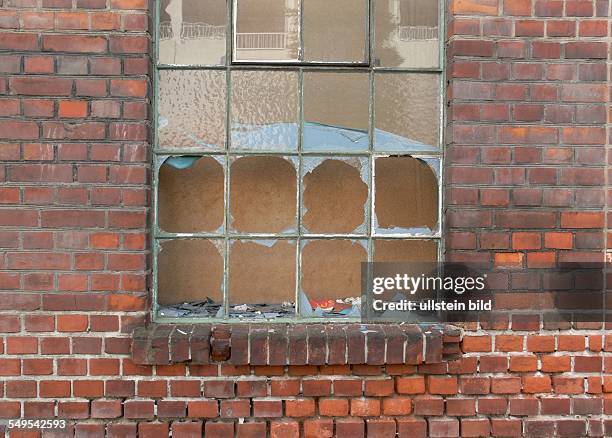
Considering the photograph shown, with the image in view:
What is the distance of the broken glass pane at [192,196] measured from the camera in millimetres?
2744

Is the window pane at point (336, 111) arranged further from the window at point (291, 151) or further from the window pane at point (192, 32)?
the window pane at point (192, 32)

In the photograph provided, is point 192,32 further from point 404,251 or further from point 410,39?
point 404,251

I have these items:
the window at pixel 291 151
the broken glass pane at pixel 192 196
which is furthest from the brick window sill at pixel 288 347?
the broken glass pane at pixel 192 196

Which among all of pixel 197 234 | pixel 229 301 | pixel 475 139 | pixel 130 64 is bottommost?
pixel 229 301

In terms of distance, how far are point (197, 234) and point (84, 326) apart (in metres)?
0.66

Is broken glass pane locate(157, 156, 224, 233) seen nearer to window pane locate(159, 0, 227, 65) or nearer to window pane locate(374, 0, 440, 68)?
window pane locate(159, 0, 227, 65)

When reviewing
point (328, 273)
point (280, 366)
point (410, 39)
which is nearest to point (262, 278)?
point (328, 273)

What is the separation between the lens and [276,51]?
2.77 metres

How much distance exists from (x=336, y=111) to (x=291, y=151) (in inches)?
11.7

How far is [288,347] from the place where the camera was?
2.55 metres

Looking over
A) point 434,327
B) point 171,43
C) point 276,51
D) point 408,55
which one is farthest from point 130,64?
point 434,327

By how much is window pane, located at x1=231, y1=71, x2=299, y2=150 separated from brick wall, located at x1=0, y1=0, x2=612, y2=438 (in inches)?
18.0

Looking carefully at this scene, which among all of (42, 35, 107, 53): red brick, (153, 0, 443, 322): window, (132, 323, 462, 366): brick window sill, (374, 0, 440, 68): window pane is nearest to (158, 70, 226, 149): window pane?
(153, 0, 443, 322): window

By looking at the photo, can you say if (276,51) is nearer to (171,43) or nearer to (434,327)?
(171,43)
